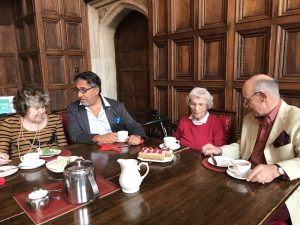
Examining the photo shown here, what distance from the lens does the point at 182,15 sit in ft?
8.36

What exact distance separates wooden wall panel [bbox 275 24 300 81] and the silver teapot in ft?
5.46

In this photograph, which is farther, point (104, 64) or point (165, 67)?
point (104, 64)

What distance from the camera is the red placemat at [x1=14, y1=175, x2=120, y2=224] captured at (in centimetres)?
93

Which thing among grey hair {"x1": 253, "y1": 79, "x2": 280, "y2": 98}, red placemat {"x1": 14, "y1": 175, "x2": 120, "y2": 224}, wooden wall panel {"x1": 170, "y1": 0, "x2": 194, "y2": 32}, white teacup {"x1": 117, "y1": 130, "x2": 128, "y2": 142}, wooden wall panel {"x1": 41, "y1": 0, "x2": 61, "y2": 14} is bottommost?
red placemat {"x1": 14, "y1": 175, "x2": 120, "y2": 224}

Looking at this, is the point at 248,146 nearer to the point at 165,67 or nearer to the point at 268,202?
the point at 268,202

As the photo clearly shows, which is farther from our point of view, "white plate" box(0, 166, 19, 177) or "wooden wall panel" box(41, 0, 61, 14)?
"wooden wall panel" box(41, 0, 61, 14)

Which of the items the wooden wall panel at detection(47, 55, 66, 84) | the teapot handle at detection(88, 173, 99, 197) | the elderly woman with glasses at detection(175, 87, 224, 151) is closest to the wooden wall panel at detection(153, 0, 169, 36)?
the elderly woman with glasses at detection(175, 87, 224, 151)

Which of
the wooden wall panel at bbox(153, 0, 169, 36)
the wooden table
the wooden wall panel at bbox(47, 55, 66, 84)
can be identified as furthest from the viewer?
the wooden wall panel at bbox(47, 55, 66, 84)

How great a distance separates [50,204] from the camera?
1.01m

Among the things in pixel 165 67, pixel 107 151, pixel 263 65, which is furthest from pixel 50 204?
pixel 165 67

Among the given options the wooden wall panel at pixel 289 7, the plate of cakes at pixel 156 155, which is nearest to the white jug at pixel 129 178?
the plate of cakes at pixel 156 155

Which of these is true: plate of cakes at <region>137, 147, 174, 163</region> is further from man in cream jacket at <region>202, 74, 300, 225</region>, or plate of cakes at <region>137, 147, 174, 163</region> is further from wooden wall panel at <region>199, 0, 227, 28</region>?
wooden wall panel at <region>199, 0, 227, 28</region>

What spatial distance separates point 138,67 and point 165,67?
1068 millimetres

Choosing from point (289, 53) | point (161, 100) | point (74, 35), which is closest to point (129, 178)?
point (289, 53)
